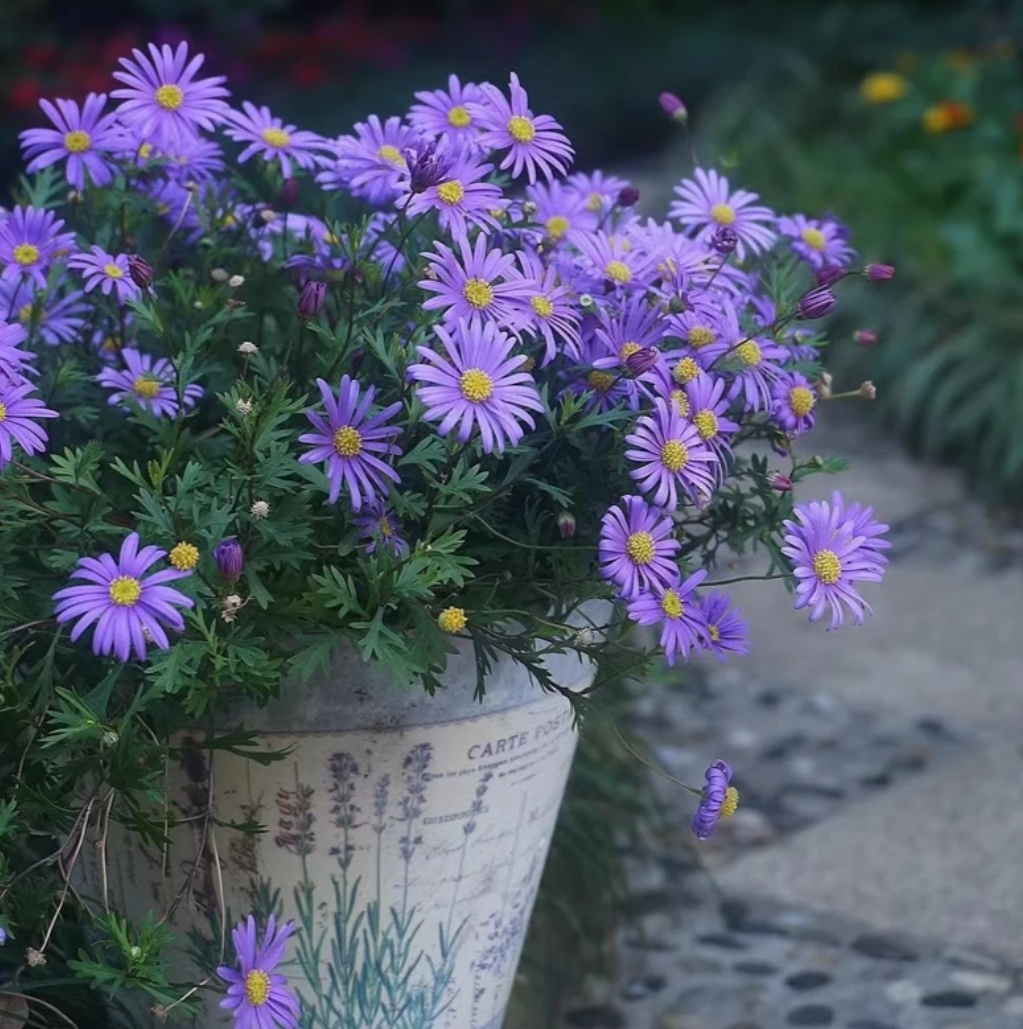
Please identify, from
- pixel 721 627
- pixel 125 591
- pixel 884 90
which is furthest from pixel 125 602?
pixel 884 90

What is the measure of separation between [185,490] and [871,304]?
11.3 ft

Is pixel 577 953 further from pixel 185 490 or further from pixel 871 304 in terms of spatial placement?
pixel 871 304

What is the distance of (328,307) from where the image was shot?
1476 mm

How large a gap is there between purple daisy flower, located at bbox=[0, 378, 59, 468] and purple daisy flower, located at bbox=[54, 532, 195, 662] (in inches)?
4.1

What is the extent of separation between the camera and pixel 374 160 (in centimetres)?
150

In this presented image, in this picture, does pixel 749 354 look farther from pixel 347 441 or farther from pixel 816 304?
pixel 347 441

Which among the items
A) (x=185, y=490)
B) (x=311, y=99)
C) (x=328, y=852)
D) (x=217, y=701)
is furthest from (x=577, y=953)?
(x=311, y=99)

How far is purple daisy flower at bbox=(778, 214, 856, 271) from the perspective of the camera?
1665 mm

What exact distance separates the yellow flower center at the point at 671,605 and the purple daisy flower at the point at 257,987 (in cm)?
38

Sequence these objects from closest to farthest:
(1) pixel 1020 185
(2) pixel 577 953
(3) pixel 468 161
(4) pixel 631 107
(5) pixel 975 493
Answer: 1. (3) pixel 468 161
2. (2) pixel 577 953
3. (5) pixel 975 493
4. (1) pixel 1020 185
5. (4) pixel 631 107

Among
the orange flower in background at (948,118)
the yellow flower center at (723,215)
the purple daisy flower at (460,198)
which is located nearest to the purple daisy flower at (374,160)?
the purple daisy flower at (460,198)

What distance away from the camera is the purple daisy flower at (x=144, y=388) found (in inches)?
56.9

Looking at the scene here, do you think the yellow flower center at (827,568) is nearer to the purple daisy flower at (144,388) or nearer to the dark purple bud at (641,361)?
the dark purple bud at (641,361)

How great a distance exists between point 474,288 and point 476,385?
0.11 meters
